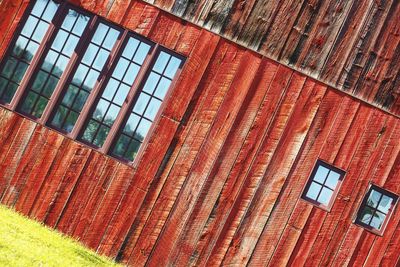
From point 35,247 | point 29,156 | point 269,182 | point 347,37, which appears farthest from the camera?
point 347,37

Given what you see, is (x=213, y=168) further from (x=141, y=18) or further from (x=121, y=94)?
(x=141, y=18)

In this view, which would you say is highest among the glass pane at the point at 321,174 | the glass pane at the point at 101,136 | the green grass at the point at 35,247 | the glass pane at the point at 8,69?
the glass pane at the point at 321,174

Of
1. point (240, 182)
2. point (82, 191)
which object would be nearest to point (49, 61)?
point (82, 191)

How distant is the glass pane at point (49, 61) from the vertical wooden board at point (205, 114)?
2.48 meters

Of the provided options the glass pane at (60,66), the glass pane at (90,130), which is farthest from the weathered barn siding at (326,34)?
the glass pane at (90,130)

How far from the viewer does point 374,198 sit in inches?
372

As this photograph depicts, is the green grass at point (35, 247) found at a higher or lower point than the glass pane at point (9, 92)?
lower

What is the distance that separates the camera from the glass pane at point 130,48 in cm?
894

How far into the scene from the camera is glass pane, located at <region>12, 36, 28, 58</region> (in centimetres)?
881

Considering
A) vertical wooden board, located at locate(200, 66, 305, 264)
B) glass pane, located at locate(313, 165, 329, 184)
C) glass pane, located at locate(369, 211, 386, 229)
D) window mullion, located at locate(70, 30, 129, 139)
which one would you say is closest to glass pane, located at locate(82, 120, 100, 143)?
window mullion, located at locate(70, 30, 129, 139)

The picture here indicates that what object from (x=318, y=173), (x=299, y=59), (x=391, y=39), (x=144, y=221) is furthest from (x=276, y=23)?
(x=144, y=221)

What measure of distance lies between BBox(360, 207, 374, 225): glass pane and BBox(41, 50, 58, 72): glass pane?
591 cm

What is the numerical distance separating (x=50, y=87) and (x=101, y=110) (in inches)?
35.8

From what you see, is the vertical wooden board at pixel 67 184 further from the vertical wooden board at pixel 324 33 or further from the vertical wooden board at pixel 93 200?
the vertical wooden board at pixel 324 33
